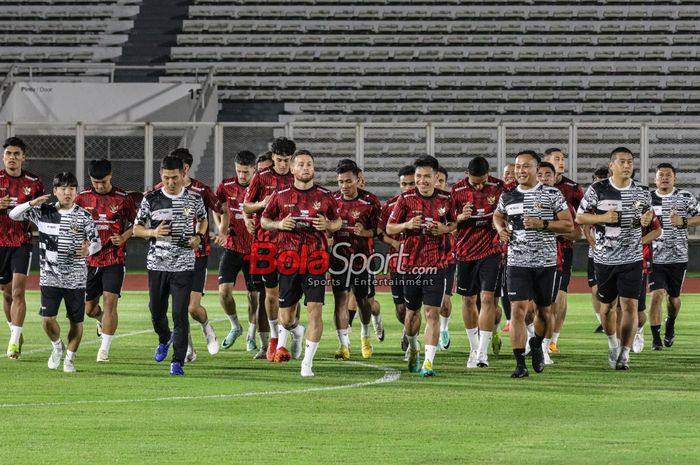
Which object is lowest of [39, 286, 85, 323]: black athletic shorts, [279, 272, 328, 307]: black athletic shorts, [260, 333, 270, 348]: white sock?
[260, 333, 270, 348]: white sock

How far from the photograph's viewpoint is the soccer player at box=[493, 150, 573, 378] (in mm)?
12125

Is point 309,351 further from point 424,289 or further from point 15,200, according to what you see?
point 15,200

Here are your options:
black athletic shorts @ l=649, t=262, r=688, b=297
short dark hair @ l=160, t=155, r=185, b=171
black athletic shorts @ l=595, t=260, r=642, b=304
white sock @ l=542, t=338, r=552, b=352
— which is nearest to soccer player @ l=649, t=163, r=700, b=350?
black athletic shorts @ l=649, t=262, r=688, b=297

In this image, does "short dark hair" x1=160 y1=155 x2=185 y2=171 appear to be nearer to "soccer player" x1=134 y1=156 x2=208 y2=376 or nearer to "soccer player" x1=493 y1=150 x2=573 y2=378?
"soccer player" x1=134 y1=156 x2=208 y2=376

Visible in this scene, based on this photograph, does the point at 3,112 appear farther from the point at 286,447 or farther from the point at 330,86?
the point at 286,447

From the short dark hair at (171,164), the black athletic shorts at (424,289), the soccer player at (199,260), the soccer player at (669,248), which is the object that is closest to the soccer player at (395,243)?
the black athletic shorts at (424,289)

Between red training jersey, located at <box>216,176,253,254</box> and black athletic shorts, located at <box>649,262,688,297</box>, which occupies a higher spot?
red training jersey, located at <box>216,176,253,254</box>

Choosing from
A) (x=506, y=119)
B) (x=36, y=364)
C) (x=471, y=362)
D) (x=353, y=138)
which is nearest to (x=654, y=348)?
(x=471, y=362)

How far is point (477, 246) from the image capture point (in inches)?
526

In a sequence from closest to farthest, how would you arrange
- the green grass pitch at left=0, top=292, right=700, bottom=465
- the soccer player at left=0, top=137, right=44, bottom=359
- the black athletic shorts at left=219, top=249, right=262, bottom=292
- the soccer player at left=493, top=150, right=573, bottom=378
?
the green grass pitch at left=0, top=292, right=700, bottom=465 < the soccer player at left=493, top=150, right=573, bottom=378 < the soccer player at left=0, top=137, right=44, bottom=359 < the black athletic shorts at left=219, top=249, right=262, bottom=292

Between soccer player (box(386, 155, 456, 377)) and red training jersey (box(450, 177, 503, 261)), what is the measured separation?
909mm

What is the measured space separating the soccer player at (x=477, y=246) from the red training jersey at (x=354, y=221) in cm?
103

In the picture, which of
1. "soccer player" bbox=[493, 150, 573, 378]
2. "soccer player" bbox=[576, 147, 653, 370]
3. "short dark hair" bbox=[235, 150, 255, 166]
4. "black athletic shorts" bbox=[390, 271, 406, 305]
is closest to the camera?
"soccer player" bbox=[493, 150, 573, 378]

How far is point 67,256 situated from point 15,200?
1.73 m
